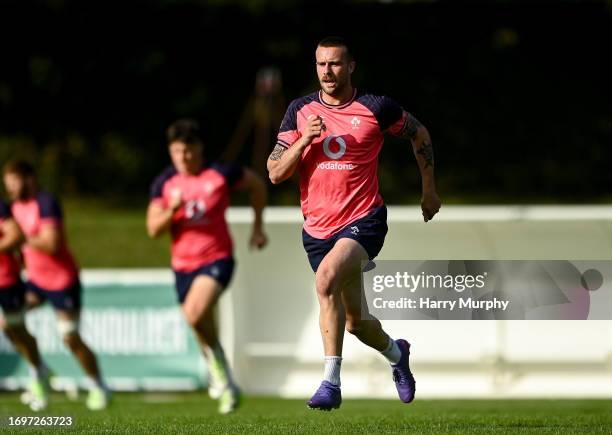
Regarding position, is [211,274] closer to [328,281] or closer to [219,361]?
[219,361]

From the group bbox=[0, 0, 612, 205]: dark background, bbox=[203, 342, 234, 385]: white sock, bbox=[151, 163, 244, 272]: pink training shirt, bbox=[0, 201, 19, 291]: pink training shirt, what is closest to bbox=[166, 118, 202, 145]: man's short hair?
bbox=[151, 163, 244, 272]: pink training shirt

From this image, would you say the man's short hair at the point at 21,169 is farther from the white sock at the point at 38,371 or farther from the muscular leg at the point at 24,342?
the white sock at the point at 38,371

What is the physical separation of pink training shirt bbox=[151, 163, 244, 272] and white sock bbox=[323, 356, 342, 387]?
385 cm

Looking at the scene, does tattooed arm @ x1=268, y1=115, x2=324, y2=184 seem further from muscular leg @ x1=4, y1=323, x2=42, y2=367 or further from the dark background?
the dark background

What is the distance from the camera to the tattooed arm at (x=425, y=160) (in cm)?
911

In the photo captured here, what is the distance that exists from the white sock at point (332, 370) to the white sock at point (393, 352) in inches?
31.7

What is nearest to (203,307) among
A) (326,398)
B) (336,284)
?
(336,284)

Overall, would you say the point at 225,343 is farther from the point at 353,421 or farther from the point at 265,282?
the point at 353,421

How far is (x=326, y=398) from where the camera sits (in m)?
8.35

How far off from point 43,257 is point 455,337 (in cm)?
530

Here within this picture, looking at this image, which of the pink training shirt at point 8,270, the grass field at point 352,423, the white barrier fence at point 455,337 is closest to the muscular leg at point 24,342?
the pink training shirt at point 8,270

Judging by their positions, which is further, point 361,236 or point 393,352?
point 393,352

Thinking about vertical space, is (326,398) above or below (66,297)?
above

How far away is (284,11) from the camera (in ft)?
105
